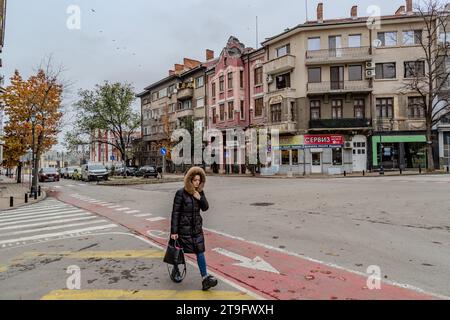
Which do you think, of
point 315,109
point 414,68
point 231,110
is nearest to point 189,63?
point 231,110

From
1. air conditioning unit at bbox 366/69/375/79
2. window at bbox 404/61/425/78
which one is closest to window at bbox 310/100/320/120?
air conditioning unit at bbox 366/69/375/79

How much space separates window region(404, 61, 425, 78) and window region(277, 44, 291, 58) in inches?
471

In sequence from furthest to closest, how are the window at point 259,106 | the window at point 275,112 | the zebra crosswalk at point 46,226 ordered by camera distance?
1. the window at point 259,106
2. the window at point 275,112
3. the zebra crosswalk at point 46,226

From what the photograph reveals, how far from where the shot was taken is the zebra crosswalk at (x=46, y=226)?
859 cm

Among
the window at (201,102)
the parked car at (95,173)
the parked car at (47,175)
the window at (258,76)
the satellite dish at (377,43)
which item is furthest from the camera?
the window at (201,102)

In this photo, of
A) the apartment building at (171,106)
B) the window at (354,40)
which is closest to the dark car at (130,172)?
the apartment building at (171,106)

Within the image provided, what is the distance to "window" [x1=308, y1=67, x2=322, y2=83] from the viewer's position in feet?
115

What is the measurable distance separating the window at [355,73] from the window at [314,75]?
299cm

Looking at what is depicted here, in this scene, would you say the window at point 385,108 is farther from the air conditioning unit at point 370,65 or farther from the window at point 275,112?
the window at point 275,112
